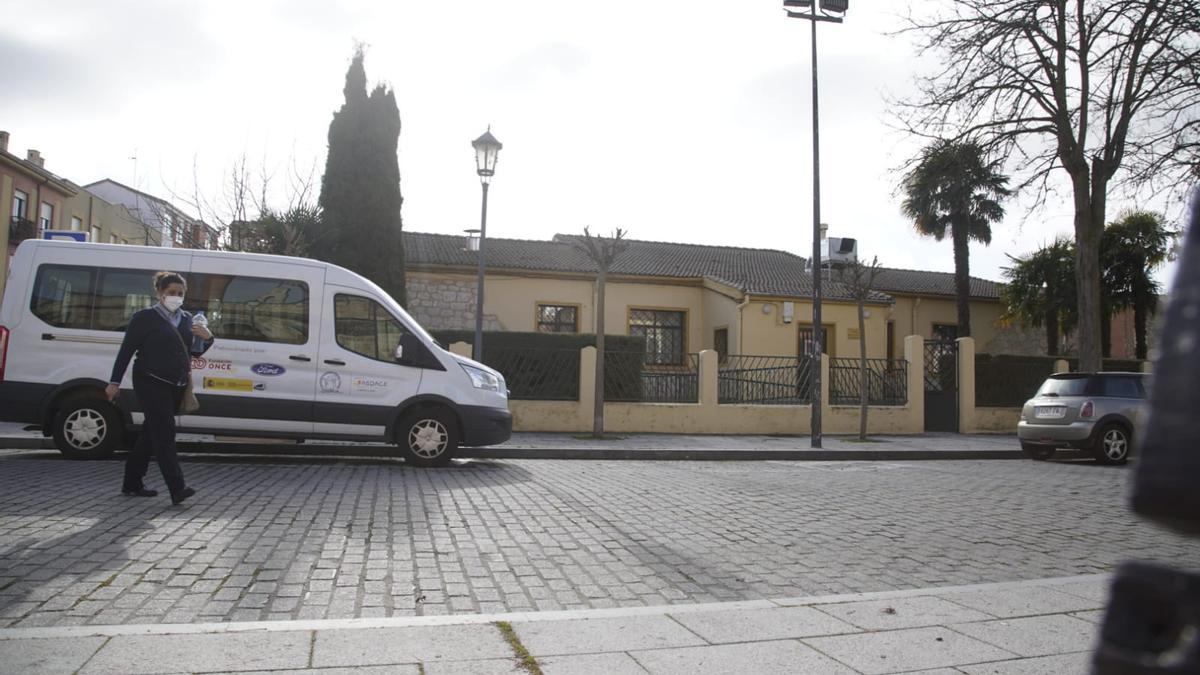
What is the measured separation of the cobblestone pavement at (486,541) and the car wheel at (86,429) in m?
0.32

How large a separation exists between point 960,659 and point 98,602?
389cm

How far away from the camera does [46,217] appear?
35.8 meters

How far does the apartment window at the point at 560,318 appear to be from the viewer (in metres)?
28.9

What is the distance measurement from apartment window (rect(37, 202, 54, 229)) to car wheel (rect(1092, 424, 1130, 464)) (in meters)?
38.4

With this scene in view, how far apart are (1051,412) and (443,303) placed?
19289mm

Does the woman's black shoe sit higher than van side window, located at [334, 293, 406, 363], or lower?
lower

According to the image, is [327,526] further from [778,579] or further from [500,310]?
[500,310]

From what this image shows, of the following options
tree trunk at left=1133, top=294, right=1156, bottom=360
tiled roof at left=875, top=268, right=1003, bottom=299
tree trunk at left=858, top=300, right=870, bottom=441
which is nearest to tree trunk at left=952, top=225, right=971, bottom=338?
tiled roof at left=875, top=268, right=1003, bottom=299

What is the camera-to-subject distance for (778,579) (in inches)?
189

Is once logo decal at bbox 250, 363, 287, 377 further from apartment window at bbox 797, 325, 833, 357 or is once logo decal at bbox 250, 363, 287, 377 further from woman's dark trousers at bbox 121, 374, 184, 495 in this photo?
apartment window at bbox 797, 325, 833, 357

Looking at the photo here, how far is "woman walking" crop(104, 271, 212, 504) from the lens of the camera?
20.4 ft

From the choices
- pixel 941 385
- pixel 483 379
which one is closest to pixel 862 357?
pixel 941 385

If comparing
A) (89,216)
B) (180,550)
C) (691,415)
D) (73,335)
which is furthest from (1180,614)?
(89,216)

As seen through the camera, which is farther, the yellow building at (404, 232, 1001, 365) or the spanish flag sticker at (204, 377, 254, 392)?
the yellow building at (404, 232, 1001, 365)
